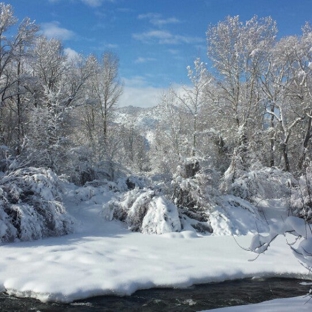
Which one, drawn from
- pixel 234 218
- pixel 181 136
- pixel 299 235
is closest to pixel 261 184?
pixel 234 218

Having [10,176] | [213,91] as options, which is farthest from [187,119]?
[10,176]

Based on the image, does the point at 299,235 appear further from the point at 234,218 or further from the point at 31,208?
the point at 234,218

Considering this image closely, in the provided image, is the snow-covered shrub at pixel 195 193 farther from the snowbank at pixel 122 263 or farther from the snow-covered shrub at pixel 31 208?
the snow-covered shrub at pixel 31 208

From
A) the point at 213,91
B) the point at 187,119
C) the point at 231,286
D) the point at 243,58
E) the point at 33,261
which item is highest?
the point at 243,58

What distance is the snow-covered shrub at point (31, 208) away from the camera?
9.56m

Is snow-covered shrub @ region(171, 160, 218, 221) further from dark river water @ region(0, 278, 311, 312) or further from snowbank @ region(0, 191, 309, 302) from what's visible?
dark river water @ region(0, 278, 311, 312)

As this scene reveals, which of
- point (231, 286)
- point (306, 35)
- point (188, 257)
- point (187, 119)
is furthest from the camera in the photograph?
point (187, 119)

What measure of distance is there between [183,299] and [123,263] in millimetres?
1913

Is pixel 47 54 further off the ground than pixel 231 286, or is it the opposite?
pixel 47 54

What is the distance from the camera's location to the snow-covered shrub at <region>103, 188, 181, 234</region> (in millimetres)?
11234

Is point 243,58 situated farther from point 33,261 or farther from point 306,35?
point 33,261

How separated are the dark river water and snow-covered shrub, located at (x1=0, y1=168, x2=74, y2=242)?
3511 millimetres

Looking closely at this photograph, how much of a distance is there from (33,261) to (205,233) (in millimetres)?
5851

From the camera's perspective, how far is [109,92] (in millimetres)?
27359
